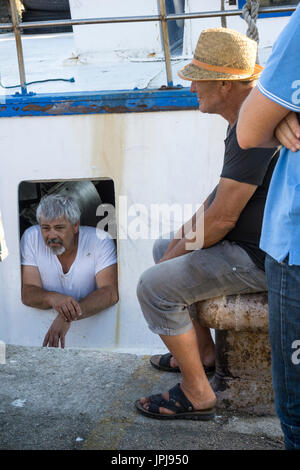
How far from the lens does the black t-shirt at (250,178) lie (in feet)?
7.67

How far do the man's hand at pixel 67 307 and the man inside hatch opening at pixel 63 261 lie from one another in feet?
0.13

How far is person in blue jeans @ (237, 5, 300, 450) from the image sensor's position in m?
1.58

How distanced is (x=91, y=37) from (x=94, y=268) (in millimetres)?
1942

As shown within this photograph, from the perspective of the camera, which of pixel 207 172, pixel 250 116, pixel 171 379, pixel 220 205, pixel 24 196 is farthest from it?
pixel 24 196

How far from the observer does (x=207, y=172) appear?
4.02 m

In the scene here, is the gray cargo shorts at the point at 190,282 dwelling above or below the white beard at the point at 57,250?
above

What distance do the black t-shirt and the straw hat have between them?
0.24 metres

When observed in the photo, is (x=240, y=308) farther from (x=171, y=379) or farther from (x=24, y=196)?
(x=24, y=196)

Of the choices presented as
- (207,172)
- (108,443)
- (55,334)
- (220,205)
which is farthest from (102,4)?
Result: (108,443)
